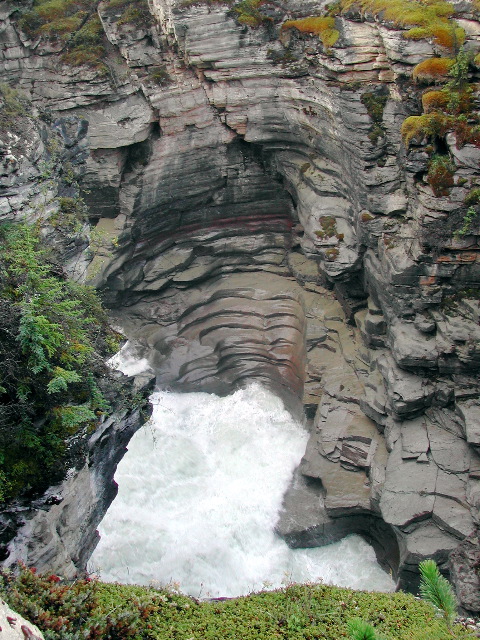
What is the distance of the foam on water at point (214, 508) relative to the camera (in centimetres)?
1777

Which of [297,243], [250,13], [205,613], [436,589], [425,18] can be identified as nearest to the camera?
[436,589]

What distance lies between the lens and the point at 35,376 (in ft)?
36.1

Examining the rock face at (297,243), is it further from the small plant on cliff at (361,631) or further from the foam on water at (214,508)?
the small plant on cliff at (361,631)

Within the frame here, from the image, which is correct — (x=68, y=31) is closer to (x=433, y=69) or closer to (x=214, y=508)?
(x=433, y=69)

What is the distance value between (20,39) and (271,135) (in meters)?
11.1

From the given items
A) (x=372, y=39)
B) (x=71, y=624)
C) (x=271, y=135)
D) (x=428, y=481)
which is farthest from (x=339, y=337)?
(x=71, y=624)

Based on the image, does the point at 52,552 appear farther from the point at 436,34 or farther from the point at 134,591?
the point at 436,34

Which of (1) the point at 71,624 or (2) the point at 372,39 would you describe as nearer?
(1) the point at 71,624

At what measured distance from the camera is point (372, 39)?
60.3 ft

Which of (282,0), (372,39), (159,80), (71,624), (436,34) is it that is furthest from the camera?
(159,80)

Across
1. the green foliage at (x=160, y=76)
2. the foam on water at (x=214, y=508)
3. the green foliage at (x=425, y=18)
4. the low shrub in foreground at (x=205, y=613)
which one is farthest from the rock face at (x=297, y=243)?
the low shrub in foreground at (x=205, y=613)

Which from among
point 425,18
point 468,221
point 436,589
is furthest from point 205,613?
point 425,18

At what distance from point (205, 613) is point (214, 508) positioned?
936 cm

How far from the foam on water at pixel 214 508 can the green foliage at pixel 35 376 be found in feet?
19.1
